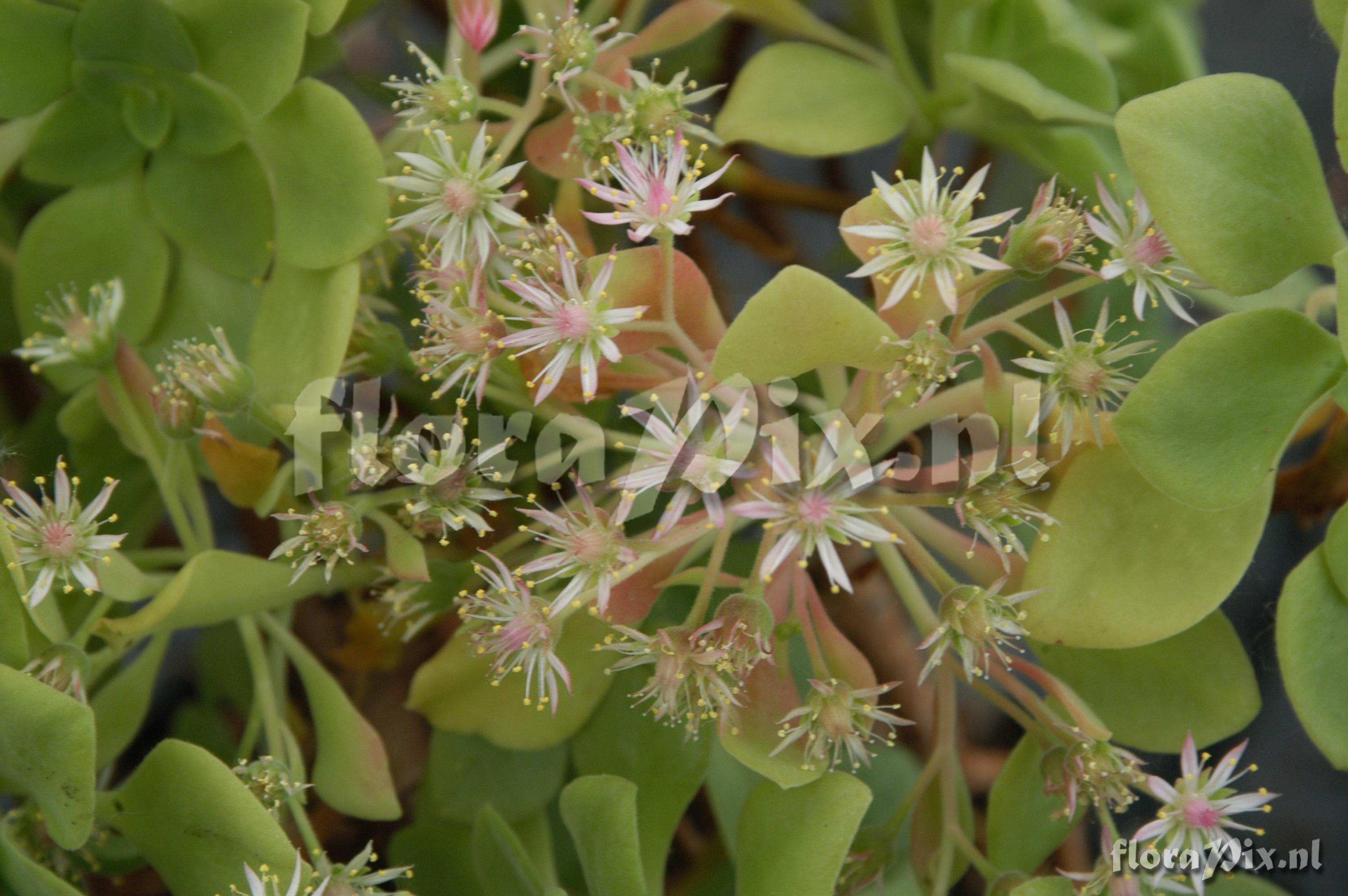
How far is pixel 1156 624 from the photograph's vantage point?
1.93 feet

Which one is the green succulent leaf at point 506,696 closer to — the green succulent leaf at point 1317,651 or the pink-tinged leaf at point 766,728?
the pink-tinged leaf at point 766,728

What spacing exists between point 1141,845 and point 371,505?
47 cm

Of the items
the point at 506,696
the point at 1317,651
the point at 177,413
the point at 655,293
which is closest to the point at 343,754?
the point at 506,696

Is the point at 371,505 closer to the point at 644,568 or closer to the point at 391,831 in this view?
the point at 644,568

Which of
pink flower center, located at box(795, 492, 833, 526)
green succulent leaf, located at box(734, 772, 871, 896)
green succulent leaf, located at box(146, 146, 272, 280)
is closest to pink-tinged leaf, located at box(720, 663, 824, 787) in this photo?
green succulent leaf, located at box(734, 772, 871, 896)

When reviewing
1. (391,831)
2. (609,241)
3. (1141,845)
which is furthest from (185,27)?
(1141,845)

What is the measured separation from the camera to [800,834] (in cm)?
58

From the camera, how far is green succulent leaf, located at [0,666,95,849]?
537mm

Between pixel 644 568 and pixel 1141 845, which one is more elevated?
pixel 644 568

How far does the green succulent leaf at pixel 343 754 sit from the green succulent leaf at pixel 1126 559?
0.38 meters

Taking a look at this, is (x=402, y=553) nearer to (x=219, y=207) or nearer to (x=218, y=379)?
(x=218, y=379)

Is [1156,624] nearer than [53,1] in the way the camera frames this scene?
Yes

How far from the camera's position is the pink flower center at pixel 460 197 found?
60 centimetres

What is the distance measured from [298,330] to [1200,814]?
565mm
